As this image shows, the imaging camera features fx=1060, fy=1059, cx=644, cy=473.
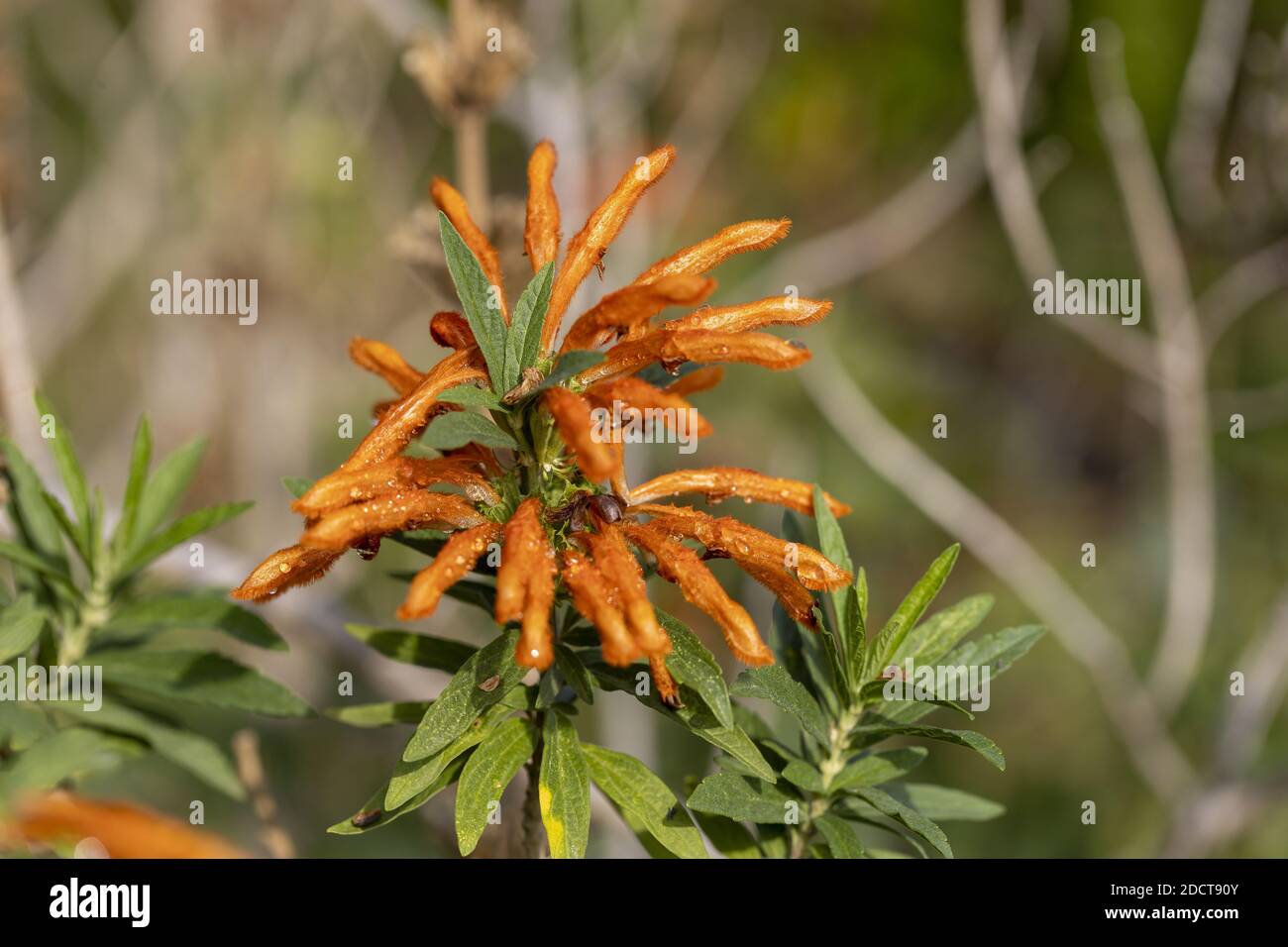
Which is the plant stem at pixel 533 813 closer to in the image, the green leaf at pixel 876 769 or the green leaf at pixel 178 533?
the green leaf at pixel 876 769

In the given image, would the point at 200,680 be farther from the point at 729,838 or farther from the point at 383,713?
the point at 729,838

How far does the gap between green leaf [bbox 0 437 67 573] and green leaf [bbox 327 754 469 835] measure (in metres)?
0.54

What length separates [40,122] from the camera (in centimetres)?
494

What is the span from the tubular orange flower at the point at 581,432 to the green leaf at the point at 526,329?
2.7 inches

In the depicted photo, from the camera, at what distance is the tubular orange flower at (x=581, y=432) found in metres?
0.87

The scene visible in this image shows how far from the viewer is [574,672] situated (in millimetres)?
1052

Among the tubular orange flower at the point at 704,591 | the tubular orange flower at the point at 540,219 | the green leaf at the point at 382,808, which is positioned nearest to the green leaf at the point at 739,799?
the tubular orange flower at the point at 704,591

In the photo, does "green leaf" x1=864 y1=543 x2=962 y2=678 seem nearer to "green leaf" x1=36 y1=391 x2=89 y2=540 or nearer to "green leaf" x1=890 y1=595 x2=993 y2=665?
"green leaf" x1=890 y1=595 x2=993 y2=665

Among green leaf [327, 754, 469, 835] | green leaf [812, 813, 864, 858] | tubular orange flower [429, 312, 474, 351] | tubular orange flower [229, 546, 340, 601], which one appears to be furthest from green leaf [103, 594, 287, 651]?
green leaf [812, 813, 864, 858]

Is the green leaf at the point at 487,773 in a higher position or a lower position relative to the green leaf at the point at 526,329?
lower

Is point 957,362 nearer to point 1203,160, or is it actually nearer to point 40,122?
point 1203,160

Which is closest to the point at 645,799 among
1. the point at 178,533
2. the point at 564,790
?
the point at 564,790

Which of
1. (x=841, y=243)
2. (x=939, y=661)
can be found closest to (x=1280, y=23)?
(x=841, y=243)

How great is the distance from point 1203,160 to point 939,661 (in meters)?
2.72
